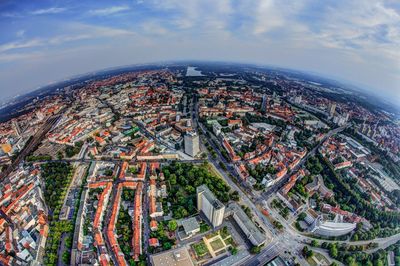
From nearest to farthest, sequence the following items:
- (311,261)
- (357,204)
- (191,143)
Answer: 1. (311,261)
2. (357,204)
3. (191,143)

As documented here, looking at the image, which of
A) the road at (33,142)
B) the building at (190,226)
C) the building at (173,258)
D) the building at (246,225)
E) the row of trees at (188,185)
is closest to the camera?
the building at (173,258)

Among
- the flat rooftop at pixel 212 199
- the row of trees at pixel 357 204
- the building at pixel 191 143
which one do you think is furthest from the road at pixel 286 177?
the building at pixel 191 143

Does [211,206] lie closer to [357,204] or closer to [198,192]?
[198,192]

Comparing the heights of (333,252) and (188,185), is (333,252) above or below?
below

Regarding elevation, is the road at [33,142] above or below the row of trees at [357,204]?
above

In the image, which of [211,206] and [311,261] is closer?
[311,261]

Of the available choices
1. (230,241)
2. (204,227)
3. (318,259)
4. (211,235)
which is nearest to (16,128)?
(204,227)

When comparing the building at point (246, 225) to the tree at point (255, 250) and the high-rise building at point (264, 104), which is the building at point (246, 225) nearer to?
the tree at point (255, 250)
